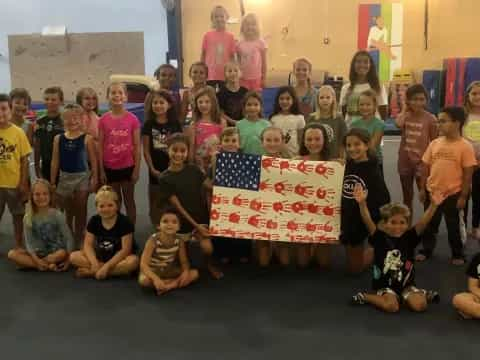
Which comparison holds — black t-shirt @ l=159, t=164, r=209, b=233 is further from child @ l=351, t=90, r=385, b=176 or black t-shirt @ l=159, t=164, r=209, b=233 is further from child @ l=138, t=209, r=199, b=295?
child @ l=351, t=90, r=385, b=176

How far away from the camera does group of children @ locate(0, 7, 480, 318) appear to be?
3.33 m

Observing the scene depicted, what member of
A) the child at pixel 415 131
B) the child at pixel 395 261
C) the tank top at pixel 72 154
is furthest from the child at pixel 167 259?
the child at pixel 415 131

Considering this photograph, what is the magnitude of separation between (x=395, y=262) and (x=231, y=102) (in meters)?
2.08

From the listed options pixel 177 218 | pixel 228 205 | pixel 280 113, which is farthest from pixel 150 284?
pixel 280 113

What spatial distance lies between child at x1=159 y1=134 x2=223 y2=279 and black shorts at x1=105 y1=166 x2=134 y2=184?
0.66 meters

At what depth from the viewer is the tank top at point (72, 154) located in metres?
3.92

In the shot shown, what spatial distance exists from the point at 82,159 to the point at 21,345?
1.63 m

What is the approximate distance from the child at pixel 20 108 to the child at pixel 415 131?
2.88 metres

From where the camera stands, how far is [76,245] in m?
4.03

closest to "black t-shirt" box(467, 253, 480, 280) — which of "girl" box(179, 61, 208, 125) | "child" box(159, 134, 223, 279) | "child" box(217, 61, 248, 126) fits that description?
"child" box(159, 134, 223, 279)

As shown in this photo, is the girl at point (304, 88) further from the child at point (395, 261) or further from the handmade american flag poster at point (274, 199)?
the child at point (395, 261)

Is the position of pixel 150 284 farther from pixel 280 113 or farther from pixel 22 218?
pixel 280 113

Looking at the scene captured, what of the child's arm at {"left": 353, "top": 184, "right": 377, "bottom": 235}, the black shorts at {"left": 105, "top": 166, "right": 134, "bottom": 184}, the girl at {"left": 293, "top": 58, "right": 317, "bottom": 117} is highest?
the girl at {"left": 293, "top": 58, "right": 317, "bottom": 117}

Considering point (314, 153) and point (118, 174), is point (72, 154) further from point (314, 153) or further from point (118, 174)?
point (314, 153)
